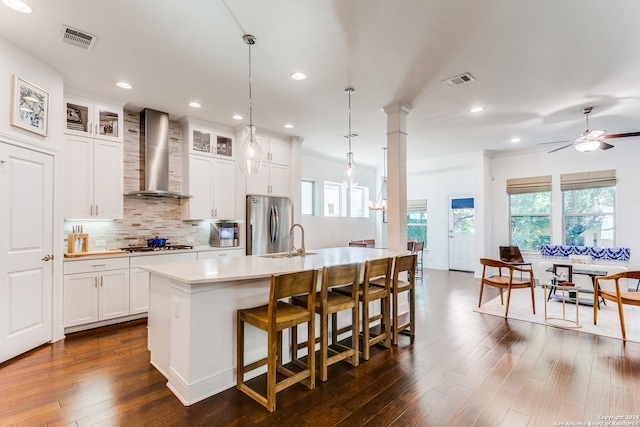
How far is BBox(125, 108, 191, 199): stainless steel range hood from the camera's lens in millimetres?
4377

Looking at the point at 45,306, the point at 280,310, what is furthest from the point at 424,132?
the point at 45,306

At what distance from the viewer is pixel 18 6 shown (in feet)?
7.60

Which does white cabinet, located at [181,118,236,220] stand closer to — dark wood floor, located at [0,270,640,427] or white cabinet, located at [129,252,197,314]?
white cabinet, located at [129,252,197,314]

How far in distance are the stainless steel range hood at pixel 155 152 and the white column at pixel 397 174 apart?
313 cm

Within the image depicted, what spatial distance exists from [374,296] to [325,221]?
440 centimetres

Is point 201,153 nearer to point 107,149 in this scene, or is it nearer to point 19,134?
point 107,149

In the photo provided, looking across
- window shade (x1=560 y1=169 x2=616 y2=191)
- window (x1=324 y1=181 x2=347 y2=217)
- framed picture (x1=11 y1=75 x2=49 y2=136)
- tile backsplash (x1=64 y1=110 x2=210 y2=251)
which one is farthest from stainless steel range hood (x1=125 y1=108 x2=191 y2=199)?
window shade (x1=560 y1=169 x2=616 y2=191)

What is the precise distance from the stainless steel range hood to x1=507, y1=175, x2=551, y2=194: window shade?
701cm

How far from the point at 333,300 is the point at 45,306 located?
3.05 m

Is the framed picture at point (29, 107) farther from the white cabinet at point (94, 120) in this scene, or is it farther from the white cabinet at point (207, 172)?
the white cabinet at point (207, 172)

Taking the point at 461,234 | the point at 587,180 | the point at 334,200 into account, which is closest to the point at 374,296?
the point at 334,200

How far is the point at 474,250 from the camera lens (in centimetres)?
762

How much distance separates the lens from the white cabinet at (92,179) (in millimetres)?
3725

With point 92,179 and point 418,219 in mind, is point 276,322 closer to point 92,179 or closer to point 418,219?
point 92,179
